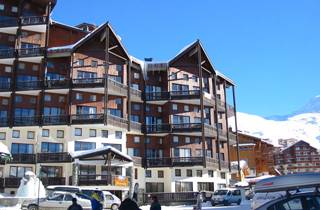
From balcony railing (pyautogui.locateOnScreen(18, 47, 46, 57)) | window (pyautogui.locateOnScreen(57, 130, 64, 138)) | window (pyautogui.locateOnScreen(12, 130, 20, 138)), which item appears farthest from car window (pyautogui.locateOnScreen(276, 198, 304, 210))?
balcony railing (pyautogui.locateOnScreen(18, 47, 46, 57))

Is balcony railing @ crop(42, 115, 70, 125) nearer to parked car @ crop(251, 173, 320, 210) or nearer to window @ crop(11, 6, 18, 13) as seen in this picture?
window @ crop(11, 6, 18, 13)

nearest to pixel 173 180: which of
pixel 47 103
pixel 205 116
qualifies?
pixel 205 116

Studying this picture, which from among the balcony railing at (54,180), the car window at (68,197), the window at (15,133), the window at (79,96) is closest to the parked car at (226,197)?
the balcony railing at (54,180)

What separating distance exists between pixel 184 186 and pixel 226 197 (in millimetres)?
11908

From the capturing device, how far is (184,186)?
171 ft

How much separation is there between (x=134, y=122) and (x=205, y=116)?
33.4 ft

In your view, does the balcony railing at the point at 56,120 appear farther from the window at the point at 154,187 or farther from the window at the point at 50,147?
the window at the point at 154,187

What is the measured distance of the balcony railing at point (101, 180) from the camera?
4281 centimetres

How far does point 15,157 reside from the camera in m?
44.8

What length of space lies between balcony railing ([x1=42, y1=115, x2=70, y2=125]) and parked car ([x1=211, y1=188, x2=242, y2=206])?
56.8 feet

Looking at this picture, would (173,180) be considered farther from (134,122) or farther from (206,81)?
(206,81)

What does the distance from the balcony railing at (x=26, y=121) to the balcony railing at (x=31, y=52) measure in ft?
23.0

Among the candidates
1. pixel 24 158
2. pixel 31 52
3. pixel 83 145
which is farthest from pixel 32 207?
pixel 31 52

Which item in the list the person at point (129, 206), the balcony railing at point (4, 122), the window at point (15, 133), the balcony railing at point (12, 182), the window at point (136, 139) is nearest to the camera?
the person at point (129, 206)
